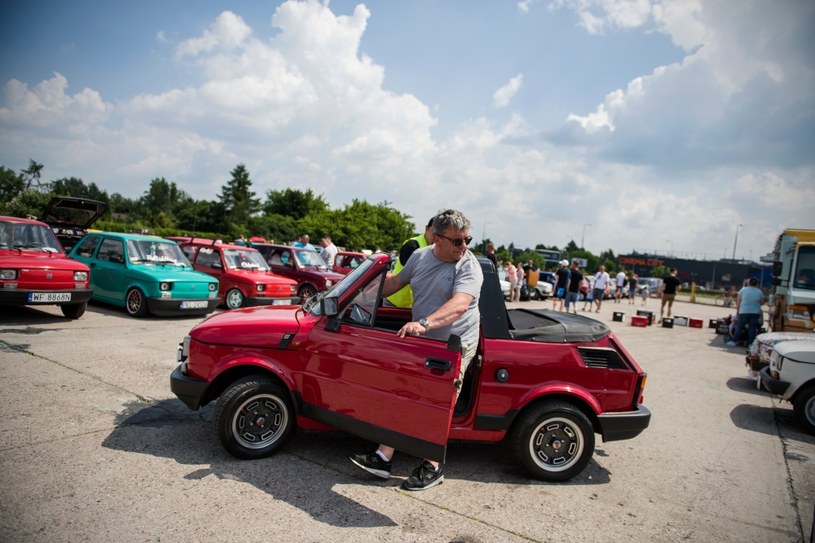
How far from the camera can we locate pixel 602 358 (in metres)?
4.07

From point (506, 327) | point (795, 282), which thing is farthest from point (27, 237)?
point (795, 282)

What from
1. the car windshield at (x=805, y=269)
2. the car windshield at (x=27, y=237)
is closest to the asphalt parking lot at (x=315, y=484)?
the car windshield at (x=27, y=237)

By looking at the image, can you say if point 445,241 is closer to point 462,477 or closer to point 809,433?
point 462,477

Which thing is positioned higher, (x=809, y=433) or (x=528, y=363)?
(x=528, y=363)

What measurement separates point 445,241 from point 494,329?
3.10 ft

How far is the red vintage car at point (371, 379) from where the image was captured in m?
3.62

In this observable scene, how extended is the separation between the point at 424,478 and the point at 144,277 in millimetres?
8075

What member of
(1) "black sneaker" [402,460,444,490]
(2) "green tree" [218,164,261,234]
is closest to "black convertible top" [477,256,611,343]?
(1) "black sneaker" [402,460,444,490]

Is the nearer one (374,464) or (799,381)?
(374,464)

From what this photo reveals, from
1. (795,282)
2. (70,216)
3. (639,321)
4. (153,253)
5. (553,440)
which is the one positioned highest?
(795,282)

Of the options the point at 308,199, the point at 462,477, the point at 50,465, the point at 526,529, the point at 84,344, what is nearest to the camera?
the point at 526,529

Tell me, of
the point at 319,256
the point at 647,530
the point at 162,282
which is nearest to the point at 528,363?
the point at 647,530

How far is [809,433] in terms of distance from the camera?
5.91m

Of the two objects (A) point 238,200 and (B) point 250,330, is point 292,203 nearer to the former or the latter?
(A) point 238,200
